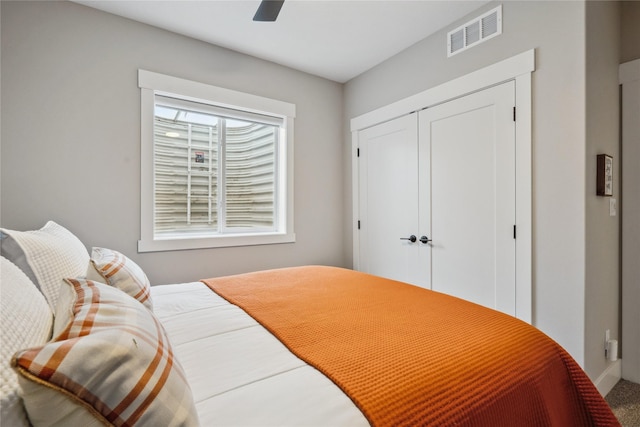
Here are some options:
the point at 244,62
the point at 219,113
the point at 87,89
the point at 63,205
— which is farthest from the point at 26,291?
the point at 244,62

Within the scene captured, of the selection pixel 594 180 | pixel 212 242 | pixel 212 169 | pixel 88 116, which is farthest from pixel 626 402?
pixel 88 116

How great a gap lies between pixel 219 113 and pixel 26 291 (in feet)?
8.12

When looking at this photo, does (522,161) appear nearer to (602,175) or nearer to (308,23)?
(602,175)

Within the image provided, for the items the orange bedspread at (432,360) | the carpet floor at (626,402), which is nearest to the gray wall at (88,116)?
the orange bedspread at (432,360)

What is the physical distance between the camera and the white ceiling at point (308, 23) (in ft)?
7.48

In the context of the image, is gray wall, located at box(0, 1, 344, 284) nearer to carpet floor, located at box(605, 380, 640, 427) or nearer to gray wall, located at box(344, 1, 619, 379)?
gray wall, located at box(344, 1, 619, 379)

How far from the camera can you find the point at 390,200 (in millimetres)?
3090

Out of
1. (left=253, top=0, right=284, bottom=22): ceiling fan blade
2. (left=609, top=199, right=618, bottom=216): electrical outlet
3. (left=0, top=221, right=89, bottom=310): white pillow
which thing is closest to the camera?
(left=0, top=221, right=89, bottom=310): white pillow

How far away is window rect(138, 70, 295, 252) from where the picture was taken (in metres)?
2.54

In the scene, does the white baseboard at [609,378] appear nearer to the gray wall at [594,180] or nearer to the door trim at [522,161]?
the gray wall at [594,180]

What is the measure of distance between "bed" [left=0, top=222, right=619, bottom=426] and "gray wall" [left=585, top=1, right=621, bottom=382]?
3.51ft

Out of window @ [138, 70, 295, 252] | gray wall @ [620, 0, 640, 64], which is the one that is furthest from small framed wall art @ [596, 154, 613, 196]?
window @ [138, 70, 295, 252]

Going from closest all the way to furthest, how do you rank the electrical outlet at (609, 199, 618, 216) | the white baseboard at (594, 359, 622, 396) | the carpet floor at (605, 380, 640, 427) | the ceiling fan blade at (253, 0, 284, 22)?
the ceiling fan blade at (253, 0, 284, 22) < the carpet floor at (605, 380, 640, 427) < the white baseboard at (594, 359, 622, 396) < the electrical outlet at (609, 199, 618, 216)

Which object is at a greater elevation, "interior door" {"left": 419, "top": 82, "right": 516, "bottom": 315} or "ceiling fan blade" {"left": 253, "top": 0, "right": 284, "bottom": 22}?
"ceiling fan blade" {"left": 253, "top": 0, "right": 284, "bottom": 22}
